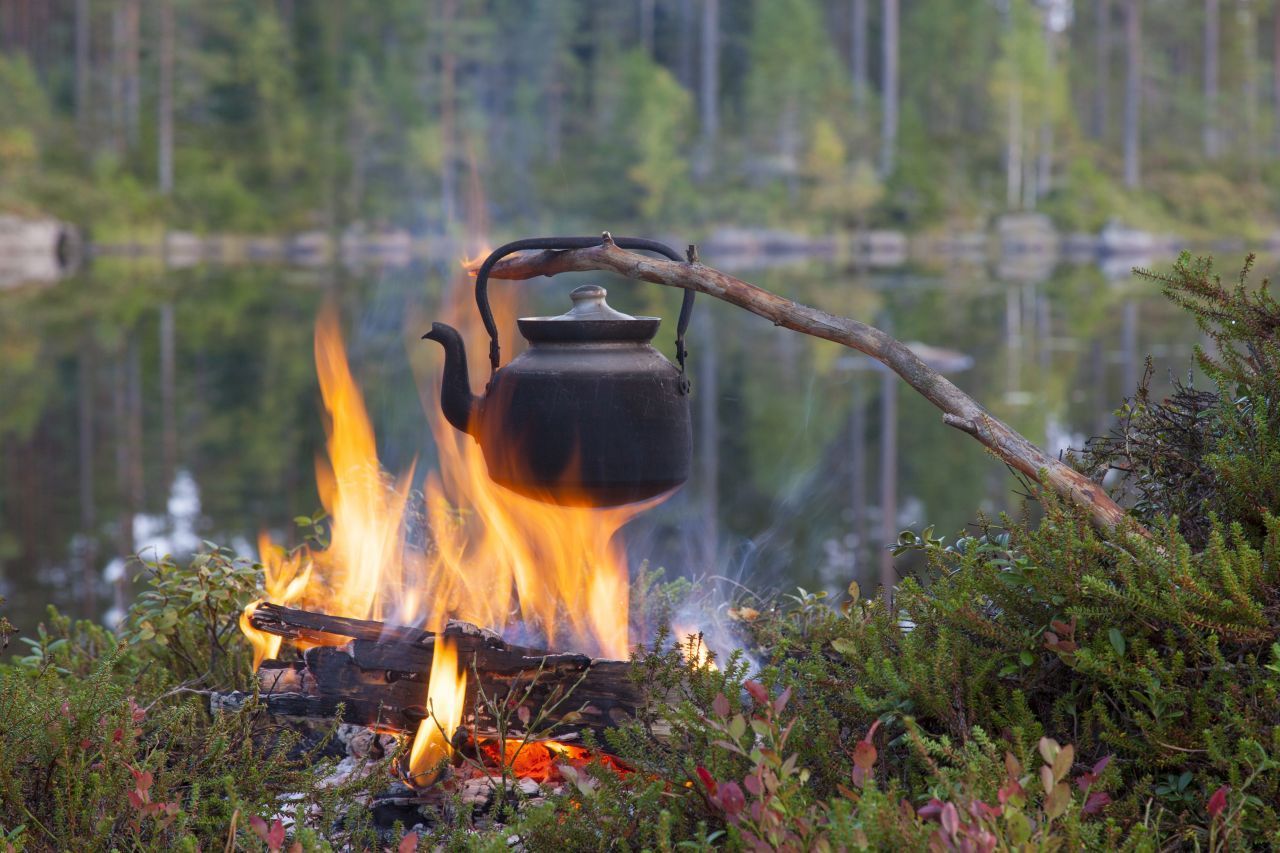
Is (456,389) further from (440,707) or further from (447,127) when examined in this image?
(447,127)

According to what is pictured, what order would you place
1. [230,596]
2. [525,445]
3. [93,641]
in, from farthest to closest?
[93,641] < [230,596] < [525,445]

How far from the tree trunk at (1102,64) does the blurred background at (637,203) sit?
0.89ft

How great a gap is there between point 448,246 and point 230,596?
148 feet

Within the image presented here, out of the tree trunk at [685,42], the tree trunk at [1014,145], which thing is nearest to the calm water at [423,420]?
the tree trunk at [1014,145]

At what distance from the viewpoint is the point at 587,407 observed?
3.57 metres

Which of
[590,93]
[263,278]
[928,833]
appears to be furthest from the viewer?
[590,93]

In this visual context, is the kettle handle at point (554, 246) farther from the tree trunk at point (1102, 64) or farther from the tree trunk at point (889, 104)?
the tree trunk at point (1102, 64)

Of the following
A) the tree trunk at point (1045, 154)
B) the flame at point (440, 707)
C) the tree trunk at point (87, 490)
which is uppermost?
the tree trunk at point (1045, 154)

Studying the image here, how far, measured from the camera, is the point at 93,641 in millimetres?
4781

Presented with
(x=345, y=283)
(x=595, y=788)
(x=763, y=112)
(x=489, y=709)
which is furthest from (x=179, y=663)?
(x=763, y=112)

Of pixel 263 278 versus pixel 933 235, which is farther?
pixel 933 235

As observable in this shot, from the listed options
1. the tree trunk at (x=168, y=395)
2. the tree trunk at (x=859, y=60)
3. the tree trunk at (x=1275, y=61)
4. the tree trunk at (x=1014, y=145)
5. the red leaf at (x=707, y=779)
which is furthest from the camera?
the tree trunk at (x=1275, y=61)

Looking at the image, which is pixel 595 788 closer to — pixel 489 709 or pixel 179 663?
pixel 489 709

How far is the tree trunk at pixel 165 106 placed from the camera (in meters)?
45.5
